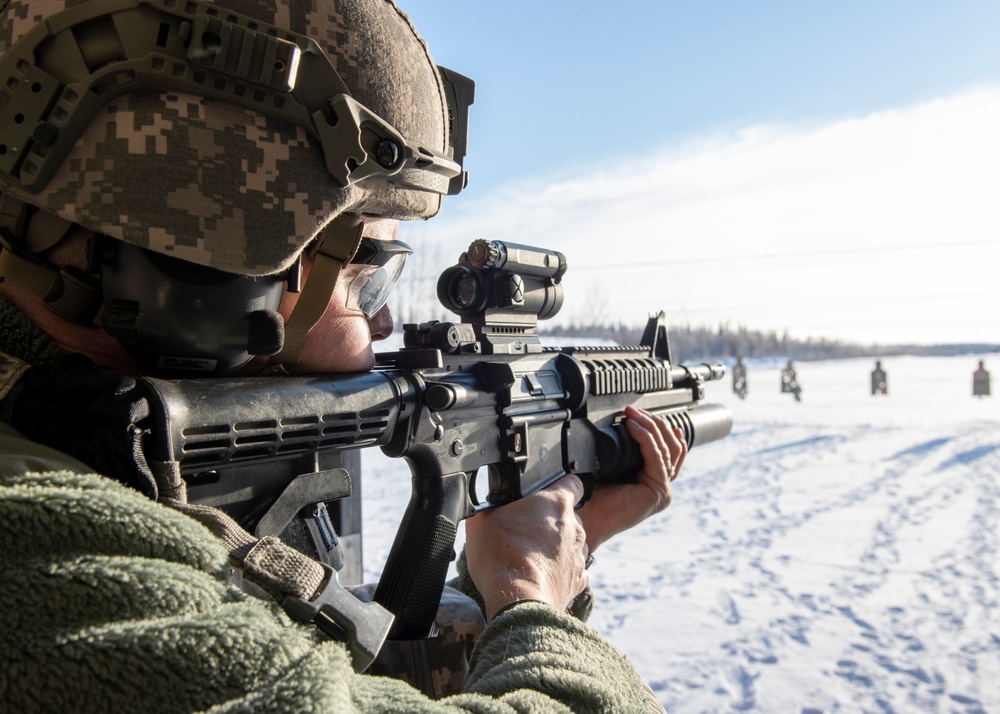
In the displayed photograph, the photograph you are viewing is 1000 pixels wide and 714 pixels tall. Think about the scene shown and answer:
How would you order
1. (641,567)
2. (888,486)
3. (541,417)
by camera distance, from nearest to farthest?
1. (541,417)
2. (641,567)
3. (888,486)

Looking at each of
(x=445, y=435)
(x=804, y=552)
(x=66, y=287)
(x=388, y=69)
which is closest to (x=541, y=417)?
(x=445, y=435)

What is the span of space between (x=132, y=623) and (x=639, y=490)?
2.58 metres

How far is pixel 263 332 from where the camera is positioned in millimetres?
1471

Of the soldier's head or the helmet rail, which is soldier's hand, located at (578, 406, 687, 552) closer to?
the soldier's head

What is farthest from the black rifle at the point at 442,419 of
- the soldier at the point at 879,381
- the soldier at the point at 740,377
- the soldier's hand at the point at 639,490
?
the soldier at the point at 879,381

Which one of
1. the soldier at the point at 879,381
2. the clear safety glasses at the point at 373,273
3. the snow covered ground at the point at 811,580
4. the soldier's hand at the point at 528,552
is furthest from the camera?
the soldier at the point at 879,381

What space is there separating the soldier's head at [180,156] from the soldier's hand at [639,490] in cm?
192

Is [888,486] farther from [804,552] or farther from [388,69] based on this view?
[388,69]

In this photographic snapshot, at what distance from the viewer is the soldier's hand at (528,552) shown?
6.51 feet

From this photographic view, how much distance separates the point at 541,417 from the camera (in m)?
2.81

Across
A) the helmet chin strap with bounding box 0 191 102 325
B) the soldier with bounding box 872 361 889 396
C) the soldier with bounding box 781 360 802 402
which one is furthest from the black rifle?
the soldier with bounding box 872 361 889 396

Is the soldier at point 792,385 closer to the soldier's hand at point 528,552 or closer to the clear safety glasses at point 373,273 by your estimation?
the soldier's hand at point 528,552

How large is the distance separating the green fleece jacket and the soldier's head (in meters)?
0.45

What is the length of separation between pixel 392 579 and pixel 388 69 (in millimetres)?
1416
